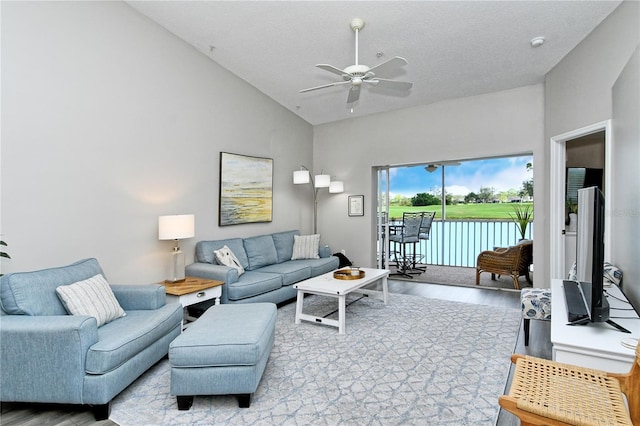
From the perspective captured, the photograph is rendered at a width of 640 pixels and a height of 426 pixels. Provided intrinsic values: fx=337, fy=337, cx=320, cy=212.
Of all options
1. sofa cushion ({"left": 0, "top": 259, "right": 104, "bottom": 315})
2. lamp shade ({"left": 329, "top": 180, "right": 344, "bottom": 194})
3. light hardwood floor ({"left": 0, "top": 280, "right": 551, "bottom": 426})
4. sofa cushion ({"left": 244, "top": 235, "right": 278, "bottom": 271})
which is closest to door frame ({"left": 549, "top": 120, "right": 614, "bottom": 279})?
light hardwood floor ({"left": 0, "top": 280, "right": 551, "bottom": 426})

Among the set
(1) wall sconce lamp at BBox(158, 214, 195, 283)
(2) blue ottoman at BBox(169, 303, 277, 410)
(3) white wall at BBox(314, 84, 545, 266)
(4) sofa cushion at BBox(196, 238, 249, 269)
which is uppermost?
(3) white wall at BBox(314, 84, 545, 266)

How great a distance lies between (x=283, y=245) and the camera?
214 inches

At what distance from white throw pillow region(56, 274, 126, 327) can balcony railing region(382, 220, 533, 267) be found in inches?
249

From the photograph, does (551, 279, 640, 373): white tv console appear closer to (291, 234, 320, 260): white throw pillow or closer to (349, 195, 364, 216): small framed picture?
(291, 234, 320, 260): white throw pillow

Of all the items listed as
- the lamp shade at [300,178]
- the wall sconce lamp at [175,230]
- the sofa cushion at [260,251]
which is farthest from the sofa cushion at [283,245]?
the wall sconce lamp at [175,230]

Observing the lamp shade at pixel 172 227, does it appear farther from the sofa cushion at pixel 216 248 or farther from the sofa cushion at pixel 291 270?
the sofa cushion at pixel 291 270

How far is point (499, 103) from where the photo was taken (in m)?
4.97

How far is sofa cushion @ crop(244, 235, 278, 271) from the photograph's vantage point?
4.84 m

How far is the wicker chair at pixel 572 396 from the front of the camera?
1.27m

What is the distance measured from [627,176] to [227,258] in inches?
161

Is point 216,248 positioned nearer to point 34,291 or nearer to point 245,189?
point 245,189

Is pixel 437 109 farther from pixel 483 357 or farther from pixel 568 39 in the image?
pixel 483 357

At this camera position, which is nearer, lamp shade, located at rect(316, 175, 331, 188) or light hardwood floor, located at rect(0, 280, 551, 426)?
light hardwood floor, located at rect(0, 280, 551, 426)

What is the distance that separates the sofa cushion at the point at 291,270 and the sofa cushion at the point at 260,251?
107 millimetres
